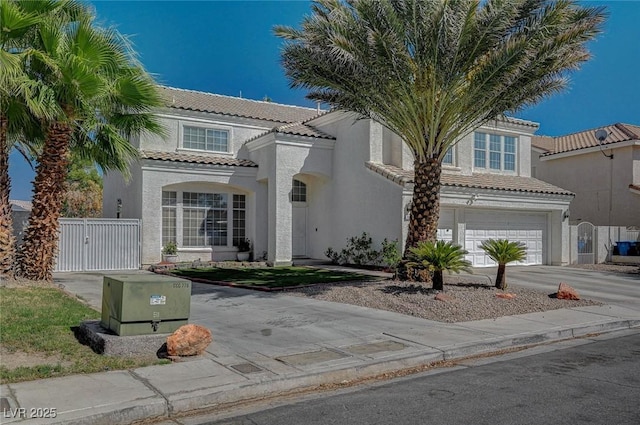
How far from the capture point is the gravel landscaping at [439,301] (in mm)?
10766

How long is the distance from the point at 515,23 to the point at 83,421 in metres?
12.1

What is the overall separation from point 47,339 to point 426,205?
365 inches

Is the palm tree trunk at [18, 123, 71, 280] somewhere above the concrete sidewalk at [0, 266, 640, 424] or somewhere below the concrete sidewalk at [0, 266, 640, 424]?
above

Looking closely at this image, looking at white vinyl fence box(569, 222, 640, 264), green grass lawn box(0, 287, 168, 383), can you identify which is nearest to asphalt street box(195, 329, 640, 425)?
green grass lawn box(0, 287, 168, 383)

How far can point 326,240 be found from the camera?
2170cm

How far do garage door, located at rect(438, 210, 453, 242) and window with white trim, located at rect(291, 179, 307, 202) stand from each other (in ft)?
20.3

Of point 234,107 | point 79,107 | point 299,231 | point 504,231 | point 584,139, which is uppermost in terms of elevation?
point 234,107

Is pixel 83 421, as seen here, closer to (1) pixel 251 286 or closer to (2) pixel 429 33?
(1) pixel 251 286

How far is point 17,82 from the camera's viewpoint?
1091 cm

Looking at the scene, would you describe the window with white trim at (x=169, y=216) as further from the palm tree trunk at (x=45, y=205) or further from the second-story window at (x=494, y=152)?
the second-story window at (x=494, y=152)

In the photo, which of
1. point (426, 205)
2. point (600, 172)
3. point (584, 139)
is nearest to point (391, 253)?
point (426, 205)

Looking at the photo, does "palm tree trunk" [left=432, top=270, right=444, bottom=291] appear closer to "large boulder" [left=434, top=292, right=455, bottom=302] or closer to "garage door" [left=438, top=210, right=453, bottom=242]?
"large boulder" [left=434, top=292, right=455, bottom=302]

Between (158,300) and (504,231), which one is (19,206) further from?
(504,231)

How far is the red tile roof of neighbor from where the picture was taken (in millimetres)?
27234
